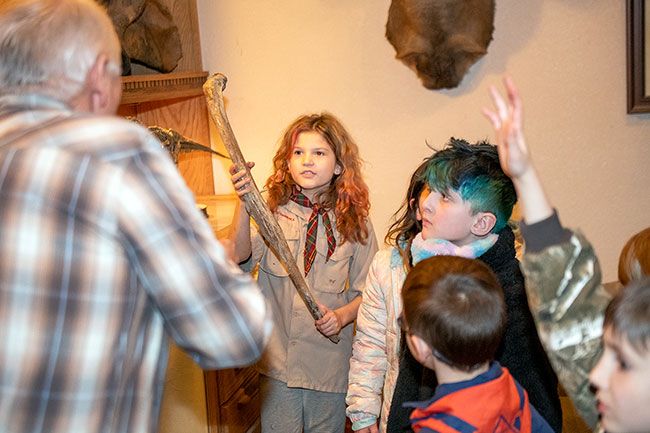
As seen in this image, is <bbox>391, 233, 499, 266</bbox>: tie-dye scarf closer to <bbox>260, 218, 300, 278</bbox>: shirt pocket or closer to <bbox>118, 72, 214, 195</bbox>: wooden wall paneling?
<bbox>260, 218, 300, 278</bbox>: shirt pocket

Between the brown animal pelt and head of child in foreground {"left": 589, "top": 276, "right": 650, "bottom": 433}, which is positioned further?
the brown animal pelt

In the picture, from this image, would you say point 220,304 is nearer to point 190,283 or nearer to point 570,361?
point 190,283

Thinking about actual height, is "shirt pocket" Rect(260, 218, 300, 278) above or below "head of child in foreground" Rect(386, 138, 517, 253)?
below

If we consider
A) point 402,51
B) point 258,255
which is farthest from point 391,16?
point 258,255

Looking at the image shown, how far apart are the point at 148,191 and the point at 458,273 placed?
55cm

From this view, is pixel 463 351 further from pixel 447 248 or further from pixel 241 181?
pixel 241 181

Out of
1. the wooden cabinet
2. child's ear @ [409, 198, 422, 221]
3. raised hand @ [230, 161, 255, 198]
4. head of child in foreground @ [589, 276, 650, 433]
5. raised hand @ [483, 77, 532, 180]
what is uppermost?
raised hand @ [483, 77, 532, 180]

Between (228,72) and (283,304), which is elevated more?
(228,72)

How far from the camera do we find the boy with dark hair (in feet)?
4.12

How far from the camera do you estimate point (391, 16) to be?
2713mm

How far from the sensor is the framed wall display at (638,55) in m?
2.64

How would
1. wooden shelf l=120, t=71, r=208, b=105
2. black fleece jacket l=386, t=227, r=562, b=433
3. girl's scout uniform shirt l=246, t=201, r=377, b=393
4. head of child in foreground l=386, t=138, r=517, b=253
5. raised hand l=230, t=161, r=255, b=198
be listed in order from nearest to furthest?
black fleece jacket l=386, t=227, r=562, b=433 < head of child in foreground l=386, t=138, r=517, b=253 < raised hand l=230, t=161, r=255, b=198 < girl's scout uniform shirt l=246, t=201, r=377, b=393 < wooden shelf l=120, t=71, r=208, b=105

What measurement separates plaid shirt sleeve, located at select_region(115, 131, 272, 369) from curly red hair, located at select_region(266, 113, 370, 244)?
1.08m

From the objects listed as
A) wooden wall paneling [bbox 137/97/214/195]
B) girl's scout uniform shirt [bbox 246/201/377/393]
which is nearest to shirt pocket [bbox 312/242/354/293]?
girl's scout uniform shirt [bbox 246/201/377/393]
